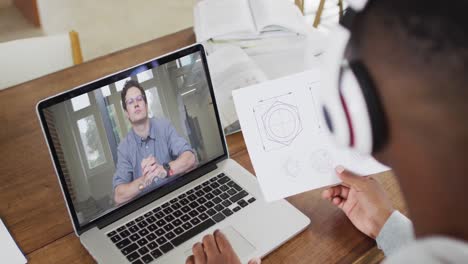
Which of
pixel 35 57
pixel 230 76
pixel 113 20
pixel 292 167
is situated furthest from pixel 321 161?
pixel 113 20

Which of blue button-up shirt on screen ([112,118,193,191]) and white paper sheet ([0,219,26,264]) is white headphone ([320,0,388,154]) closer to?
blue button-up shirt on screen ([112,118,193,191])

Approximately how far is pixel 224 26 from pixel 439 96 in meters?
0.93

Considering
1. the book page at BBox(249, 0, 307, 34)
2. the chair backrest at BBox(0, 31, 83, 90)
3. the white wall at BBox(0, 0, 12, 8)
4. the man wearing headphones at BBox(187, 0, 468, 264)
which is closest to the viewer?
the man wearing headphones at BBox(187, 0, 468, 264)

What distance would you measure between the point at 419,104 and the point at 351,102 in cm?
12

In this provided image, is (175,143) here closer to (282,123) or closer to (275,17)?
(282,123)

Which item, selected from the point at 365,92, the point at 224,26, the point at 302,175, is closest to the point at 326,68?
the point at 365,92

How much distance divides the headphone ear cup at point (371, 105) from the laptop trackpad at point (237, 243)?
1.38 ft

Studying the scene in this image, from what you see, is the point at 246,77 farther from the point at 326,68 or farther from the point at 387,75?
the point at 387,75

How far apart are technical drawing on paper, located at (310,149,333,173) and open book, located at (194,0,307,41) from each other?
43cm

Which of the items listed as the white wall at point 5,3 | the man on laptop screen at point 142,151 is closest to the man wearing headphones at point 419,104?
the man on laptop screen at point 142,151

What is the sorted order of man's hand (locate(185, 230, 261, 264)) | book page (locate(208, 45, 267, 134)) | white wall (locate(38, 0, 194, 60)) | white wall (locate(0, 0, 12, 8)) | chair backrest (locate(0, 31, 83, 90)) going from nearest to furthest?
1. man's hand (locate(185, 230, 261, 264))
2. book page (locate(208, 45, 267, 134))
3. chair backrest (locate(0, 31, 83, 90))
4. white wall (locate(38, 0, 194, 60))
5. white wall (locate(0, 0, 12, 8))

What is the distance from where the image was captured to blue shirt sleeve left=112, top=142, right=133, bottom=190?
884 millimetres

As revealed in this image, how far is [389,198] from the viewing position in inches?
36.7

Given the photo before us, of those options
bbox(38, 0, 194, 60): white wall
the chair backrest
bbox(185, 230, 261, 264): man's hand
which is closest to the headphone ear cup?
bbox(185, 230, 261, 264): man's hand
